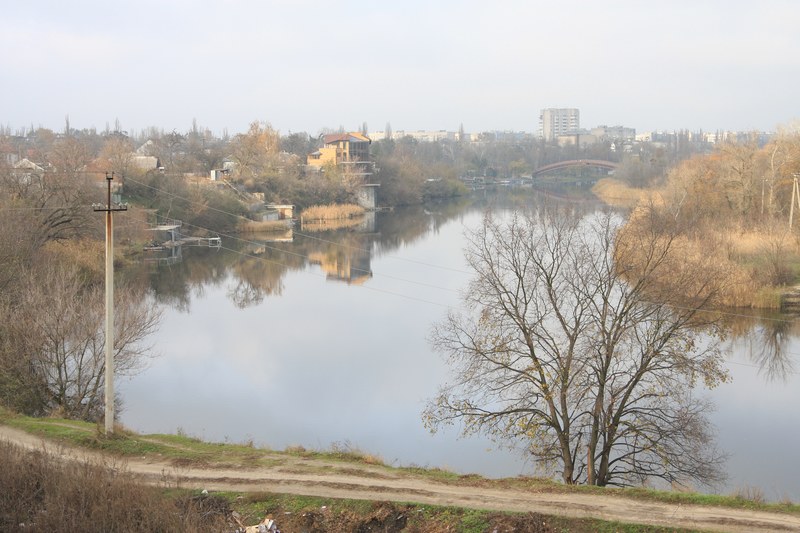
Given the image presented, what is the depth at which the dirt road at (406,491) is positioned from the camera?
7.15 m

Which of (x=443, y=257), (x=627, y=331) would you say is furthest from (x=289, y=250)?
(x=627, y=331)

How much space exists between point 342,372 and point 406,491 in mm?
8182

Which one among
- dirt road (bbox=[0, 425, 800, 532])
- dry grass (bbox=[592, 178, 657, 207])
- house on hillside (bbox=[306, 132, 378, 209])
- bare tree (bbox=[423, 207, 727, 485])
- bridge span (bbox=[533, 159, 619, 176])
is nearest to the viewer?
dirt road (bbox=[0, 425, 800, 532])

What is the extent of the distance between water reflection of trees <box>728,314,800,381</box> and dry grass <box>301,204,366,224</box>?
29742mm

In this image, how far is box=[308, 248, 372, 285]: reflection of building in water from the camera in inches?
1051

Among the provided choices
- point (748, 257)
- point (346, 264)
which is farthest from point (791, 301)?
point (346, 264)

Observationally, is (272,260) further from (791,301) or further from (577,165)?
(577,165)

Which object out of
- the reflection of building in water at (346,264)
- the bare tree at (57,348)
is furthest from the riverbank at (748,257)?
the bare tree at (57,348)

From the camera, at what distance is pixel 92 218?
2219 centimetres

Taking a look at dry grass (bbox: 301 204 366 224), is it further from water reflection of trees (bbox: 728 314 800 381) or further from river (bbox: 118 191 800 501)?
water reflection of trees (bbox: 728 314 800 381)

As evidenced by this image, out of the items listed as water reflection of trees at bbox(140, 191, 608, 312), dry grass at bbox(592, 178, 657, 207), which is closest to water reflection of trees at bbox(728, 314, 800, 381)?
water reflection of trees at bbox(140, 191, 608, 312)

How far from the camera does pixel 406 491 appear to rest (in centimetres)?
791

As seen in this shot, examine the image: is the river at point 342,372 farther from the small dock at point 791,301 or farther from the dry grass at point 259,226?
the dry grass at point 259,226

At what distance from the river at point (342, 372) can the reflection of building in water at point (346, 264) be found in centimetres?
14
